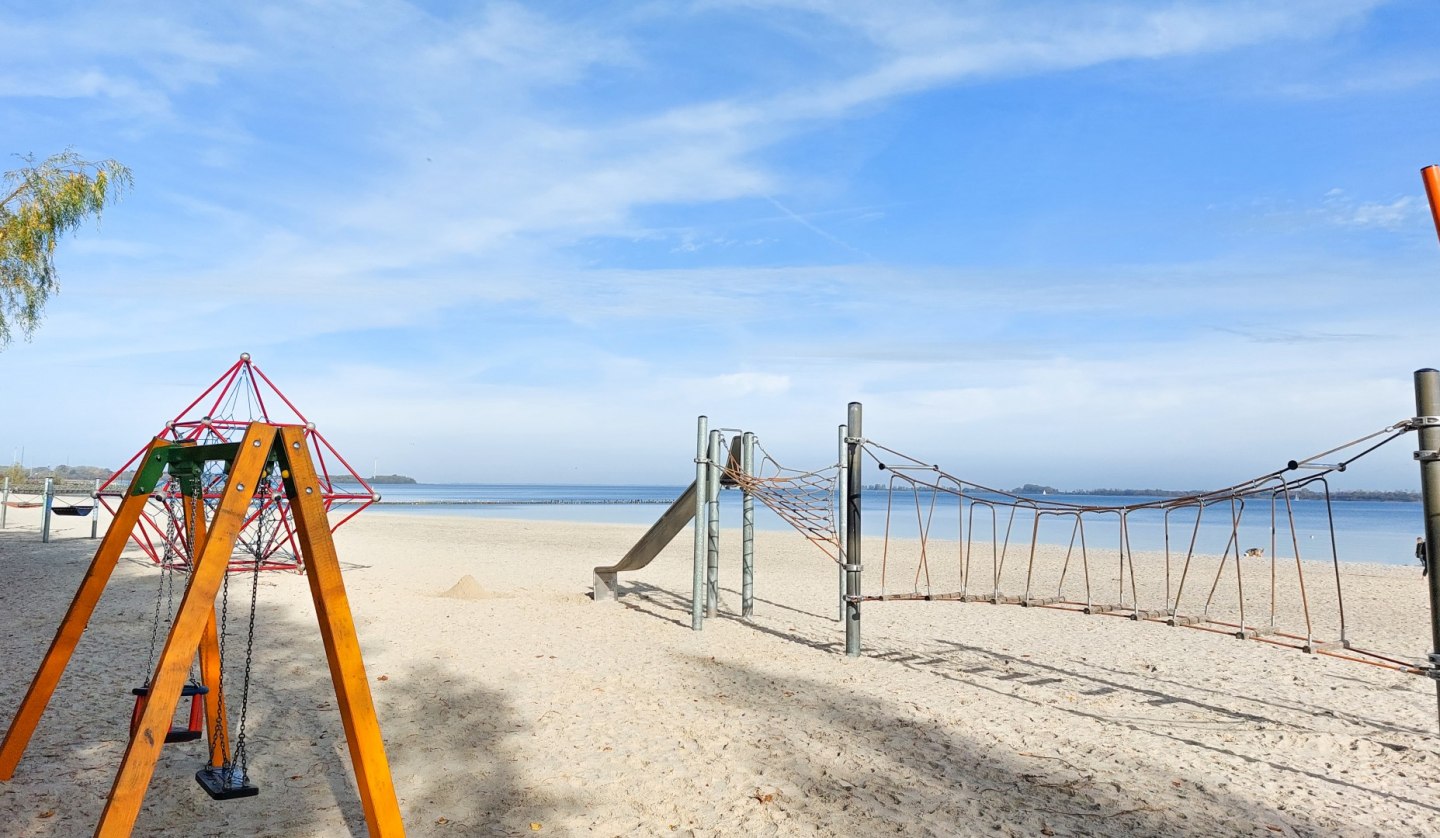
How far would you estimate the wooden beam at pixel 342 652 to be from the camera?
11.2 feet

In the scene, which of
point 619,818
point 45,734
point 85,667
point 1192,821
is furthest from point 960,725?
point 85,667

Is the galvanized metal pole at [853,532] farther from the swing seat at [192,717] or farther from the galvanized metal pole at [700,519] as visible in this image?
the swing seat at [192,717]

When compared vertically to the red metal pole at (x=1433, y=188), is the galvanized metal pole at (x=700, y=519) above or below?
below

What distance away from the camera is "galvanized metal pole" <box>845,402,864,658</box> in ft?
27.1

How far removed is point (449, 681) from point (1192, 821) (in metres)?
4.85

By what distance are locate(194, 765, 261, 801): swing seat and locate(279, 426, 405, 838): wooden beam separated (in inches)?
36.8

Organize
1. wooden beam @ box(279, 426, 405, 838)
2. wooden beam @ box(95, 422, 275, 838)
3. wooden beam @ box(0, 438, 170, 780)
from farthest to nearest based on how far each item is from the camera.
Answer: wooden beam @ box(0, 438, 170, 780) < wooden beam @ box(279, 426, 405, 838) < wooden beam @ box(95, 422, 275, 838)

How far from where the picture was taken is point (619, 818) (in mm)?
4207

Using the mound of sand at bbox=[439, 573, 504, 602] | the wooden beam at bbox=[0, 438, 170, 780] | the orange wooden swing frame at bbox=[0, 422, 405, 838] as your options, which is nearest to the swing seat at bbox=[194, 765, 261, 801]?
the orange wooden swing frame at bbox=[0, 422, 405, 838]

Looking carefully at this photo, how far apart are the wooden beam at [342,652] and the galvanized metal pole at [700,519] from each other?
610 centimetres

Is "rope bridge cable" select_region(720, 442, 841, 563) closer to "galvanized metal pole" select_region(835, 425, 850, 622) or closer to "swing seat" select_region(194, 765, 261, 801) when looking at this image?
"galvanized metal pole" select_region(835, 425, 850, 622)

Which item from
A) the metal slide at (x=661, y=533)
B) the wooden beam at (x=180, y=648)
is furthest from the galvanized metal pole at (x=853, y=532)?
the wooden beam at (x=180, y=648)

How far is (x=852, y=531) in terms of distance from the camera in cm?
832

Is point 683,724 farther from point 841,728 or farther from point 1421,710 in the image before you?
point 1421,710
